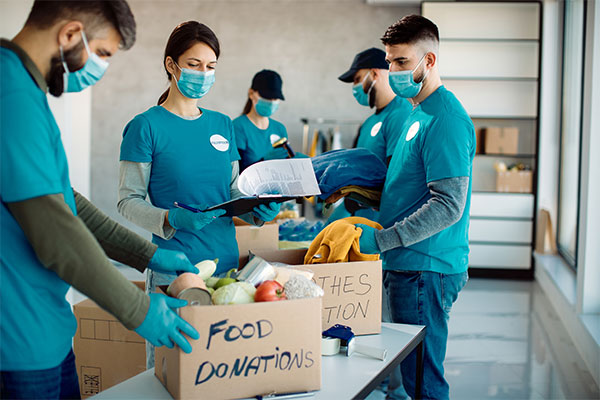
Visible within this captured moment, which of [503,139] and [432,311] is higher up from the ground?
[503,139]

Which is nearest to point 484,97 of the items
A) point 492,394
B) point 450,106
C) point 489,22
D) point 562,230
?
point 489,22

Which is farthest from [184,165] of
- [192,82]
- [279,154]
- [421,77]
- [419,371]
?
[279,154]

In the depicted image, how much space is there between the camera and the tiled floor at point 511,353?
3.12 meters

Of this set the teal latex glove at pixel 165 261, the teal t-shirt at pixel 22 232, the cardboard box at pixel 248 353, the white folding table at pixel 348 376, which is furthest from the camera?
the teal latex glove at pixel 165 261

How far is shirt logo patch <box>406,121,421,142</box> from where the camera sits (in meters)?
2.05

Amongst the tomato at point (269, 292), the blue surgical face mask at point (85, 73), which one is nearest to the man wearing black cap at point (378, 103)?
the tomato at point (269, 292)

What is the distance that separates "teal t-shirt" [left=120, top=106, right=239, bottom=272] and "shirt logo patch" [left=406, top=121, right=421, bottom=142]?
2.14 ft

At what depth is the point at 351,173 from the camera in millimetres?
2375

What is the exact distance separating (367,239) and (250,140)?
236 cm

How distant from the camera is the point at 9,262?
3.52 feet

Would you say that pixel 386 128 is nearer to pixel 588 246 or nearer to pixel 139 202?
pixel 139 202

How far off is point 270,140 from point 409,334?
2723 mm

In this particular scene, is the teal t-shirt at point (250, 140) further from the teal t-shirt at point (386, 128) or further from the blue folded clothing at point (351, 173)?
the blue folded clothing at point (351, 173)

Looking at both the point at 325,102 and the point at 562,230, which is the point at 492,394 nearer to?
the point at 562,230
